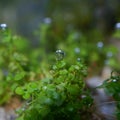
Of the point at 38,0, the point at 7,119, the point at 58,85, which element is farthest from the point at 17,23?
the point at 58,85

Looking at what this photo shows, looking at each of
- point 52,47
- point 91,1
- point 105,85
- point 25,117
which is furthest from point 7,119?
point 91,1

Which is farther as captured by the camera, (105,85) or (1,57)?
(1,57)

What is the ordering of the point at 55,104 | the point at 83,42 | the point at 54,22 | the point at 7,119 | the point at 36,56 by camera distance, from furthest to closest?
the point at 54,22, the point at 83,42, the point at 36,56, the point at 7,119, the point at 55,104

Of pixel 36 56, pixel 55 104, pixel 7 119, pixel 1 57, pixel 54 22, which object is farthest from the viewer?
pixel 54 22

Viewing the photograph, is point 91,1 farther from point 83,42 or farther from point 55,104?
point 55,104

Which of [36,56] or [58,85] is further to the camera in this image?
[36,56]

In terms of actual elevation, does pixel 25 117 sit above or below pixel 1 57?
below

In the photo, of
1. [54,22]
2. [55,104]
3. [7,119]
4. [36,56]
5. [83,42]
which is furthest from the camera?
[54,22]

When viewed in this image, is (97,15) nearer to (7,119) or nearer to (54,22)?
(54,22)

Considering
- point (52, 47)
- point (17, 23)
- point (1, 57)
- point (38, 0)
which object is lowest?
point (1, 57)
